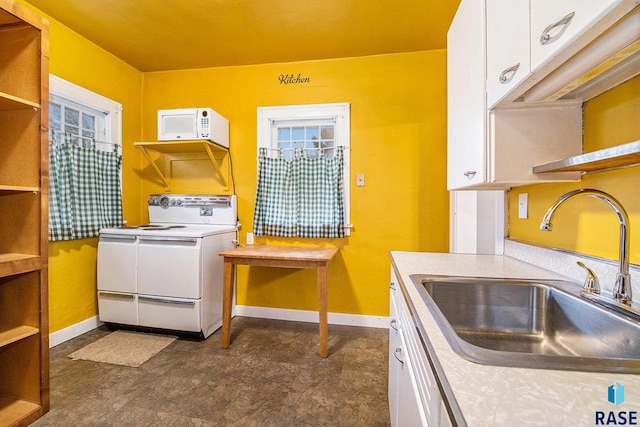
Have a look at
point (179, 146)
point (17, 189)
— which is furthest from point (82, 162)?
point (17, 189)

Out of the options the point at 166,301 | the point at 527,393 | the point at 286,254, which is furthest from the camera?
the point at 166,301

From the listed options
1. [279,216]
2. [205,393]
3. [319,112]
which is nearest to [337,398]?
[205,393]

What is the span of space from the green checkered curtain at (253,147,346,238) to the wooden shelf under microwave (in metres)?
0.44

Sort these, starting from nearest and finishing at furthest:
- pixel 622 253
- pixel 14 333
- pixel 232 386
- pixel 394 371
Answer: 1. pixel 622 253
2. pixel 394 371
3. pixel 14 333
4. pixel 232 386

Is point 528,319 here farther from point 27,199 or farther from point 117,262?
point 117,262

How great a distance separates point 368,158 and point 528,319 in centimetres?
191

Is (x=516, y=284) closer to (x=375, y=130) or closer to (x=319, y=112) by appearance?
(x=375, y=130)

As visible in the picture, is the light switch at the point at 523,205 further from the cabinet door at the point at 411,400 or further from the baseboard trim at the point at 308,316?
the baseboard trim at the point at 308,316

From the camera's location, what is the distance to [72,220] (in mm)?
2260

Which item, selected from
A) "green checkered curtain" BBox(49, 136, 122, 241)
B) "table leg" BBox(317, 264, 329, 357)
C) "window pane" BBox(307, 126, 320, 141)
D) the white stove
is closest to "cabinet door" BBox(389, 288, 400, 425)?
"table leg" BBox(317, 264, 329, 357)

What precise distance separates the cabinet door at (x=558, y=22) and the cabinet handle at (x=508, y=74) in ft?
0.25

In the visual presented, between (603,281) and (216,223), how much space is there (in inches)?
110

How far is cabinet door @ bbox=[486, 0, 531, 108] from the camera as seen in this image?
845mm

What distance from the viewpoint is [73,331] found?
2.33 metres
